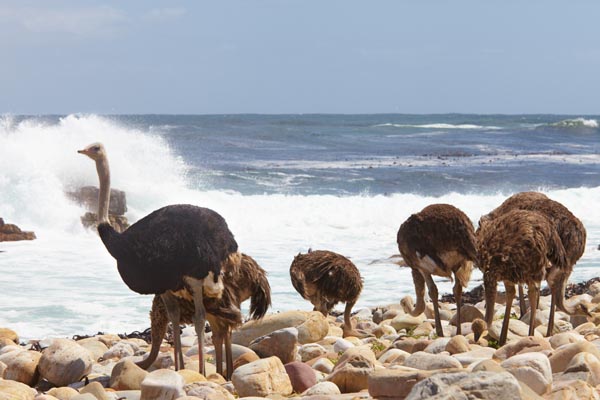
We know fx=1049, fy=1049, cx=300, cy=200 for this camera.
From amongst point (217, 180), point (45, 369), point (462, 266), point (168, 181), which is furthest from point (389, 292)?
point (217, 180)

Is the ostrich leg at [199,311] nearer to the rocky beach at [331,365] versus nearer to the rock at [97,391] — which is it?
the rocky beach at [331,365]

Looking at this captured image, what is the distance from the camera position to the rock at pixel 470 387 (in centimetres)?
451

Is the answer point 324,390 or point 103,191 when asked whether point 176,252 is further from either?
point 324,390

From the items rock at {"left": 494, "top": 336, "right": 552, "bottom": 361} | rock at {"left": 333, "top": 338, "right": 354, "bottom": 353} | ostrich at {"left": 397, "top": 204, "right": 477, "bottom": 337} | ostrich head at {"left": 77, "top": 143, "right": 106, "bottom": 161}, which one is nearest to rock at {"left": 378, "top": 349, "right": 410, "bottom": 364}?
rock at {"left": 333, "top": 338, "right": 354, "bottom": 353}

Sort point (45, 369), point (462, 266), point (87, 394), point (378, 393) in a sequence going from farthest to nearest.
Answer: point (462, 266) → point (45, 369) → point (87, 394) → point (378, 393)

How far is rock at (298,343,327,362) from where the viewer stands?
859 centimetres

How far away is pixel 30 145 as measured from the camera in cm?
2733

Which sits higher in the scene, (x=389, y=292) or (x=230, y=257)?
(x=230, y=257)

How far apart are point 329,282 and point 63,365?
11.5ft

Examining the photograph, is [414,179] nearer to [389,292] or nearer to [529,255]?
[389,292]

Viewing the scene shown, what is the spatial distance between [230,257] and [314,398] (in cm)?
185

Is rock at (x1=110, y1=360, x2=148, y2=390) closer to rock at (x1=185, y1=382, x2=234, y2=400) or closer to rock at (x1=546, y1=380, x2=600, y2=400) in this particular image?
rock at (x1=185, y1=382, x2=234, y2=400)

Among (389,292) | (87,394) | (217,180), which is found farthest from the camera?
(217,180)

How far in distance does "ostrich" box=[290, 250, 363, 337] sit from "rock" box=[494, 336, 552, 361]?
9.77ft
